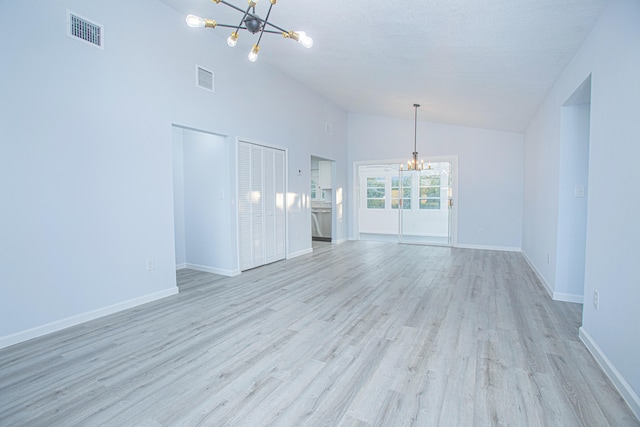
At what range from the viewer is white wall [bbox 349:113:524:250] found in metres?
6.68

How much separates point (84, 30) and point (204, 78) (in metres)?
1.37

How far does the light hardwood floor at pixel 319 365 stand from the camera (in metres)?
1.71

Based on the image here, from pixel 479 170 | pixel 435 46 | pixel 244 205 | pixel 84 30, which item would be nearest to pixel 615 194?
pixel 435 46

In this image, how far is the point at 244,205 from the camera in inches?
191

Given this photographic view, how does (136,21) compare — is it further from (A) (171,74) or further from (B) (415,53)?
(B) (415,53)

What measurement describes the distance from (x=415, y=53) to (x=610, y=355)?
331 cm

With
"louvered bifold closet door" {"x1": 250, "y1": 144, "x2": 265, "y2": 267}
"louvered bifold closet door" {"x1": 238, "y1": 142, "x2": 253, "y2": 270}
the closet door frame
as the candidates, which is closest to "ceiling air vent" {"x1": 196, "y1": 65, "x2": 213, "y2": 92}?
the closet door frame

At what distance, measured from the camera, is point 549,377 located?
6.69 feet

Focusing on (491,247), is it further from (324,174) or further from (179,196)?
(179,196)

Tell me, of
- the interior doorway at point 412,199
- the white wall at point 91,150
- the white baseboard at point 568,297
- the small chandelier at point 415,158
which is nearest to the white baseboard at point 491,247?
the interior doorway at point 412,199

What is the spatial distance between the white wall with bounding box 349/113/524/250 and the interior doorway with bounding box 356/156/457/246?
0.26 m

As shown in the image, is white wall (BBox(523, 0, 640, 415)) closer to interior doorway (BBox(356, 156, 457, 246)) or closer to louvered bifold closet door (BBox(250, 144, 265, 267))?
louvered bifold closet door (BBox(250, 144, 265, 267))

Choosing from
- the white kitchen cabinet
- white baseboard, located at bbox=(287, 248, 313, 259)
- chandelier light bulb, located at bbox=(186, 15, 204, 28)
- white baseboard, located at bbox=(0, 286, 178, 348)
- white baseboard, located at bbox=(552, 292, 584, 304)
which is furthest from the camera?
the white kitchen cabinet

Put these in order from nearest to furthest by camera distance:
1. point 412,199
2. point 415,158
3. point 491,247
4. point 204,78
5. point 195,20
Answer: point 195,20
point 204,78
point 415,158
point 491,247
point 412,199
